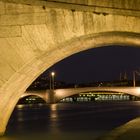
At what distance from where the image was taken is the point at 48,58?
1456cm

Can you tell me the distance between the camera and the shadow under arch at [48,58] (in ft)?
44.4

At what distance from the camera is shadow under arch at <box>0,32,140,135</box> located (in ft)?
44.4

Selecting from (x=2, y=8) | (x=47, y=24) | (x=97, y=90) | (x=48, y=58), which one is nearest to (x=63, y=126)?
(x=48, y=58)

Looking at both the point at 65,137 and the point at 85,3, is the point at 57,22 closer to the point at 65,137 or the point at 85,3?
the point at 85,3

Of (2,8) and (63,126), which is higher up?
(2,8)

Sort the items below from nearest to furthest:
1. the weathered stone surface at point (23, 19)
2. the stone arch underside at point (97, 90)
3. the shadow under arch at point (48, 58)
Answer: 1. the weathered stone surface at point (23, 19)
2. the shadow under arch at point (48, 58)
3. the stone arch underside at point (97, 90)

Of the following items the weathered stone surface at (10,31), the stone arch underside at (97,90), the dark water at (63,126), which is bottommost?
the dark water at (63,126)

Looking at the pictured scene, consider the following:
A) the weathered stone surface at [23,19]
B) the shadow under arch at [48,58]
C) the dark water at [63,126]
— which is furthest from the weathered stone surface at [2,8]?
the dark water at [63,126]

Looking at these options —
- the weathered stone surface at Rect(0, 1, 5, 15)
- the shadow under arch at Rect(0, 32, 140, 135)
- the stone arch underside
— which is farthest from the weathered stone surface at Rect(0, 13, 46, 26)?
the stone arch underside

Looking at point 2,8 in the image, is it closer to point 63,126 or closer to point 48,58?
point 48,58

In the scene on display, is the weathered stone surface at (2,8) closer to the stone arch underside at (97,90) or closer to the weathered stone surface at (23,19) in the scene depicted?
the weathered stone surface at (23,19)

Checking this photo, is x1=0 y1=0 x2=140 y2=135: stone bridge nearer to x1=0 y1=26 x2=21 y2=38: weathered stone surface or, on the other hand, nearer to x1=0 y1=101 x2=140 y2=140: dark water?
x1=0 y1=26 x2=21 y2=38: weathered stone surface

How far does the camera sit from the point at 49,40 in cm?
Answer: 1298

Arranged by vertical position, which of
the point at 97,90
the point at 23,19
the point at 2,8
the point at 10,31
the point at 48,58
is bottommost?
the point at 97,90
